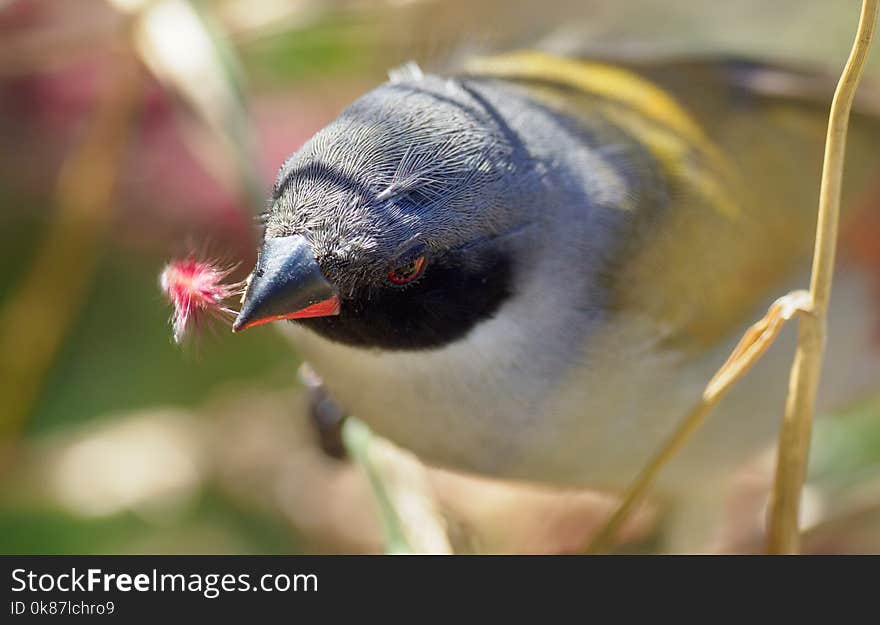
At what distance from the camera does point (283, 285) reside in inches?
54.5

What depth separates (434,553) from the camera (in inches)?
69.6

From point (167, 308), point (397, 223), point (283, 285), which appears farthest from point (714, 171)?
point (167, 308)

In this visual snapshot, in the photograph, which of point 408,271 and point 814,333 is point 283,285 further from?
point 814,333

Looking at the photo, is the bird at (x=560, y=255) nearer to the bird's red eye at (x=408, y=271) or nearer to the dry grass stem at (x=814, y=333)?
the bird's red eye at (x=408, y=271)

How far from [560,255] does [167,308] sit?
125 cm

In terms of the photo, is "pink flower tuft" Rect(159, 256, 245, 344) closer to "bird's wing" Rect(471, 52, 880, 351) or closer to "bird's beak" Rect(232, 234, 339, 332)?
"bird's beak" Rect(232, 234, 339, 332)

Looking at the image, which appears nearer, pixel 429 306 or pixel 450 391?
pixel 429 306

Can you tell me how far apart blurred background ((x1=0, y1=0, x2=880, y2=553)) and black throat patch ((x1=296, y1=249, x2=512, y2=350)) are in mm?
708

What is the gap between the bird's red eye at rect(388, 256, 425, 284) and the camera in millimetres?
1474

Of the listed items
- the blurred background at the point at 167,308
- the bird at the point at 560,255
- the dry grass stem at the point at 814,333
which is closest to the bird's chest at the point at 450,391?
the bird at the point at 560,255

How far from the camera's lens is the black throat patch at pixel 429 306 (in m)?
1.52

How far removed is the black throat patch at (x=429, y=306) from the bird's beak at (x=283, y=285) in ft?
0.25

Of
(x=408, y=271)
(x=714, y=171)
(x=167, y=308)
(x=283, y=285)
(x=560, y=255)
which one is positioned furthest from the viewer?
(x=167, y=308)
